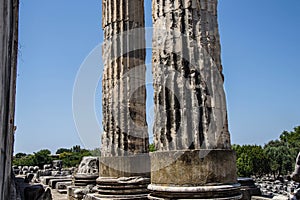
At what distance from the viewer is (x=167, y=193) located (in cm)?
450

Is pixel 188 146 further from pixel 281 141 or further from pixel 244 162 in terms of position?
pixel 281 141

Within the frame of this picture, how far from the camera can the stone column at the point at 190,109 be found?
175 inches

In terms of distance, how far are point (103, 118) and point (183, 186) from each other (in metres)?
5.24

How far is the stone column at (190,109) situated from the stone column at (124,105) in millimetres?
3701

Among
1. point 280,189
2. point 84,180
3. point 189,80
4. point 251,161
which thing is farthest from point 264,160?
point 189,80

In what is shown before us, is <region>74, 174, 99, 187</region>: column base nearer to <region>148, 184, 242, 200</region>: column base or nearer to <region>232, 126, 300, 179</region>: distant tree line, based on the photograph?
<region>148, 184, 242, 200</region>: column base

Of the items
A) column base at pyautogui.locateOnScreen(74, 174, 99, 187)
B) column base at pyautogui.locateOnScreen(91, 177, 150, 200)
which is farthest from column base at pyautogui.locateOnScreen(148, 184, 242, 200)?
column base at pyautogui.locateOnScreen(74, 174, 99, 187)

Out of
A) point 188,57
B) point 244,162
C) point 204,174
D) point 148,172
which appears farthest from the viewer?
point 244,162

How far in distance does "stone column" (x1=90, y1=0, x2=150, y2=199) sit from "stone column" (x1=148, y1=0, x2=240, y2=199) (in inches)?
146

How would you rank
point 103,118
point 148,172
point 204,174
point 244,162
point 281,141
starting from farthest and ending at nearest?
point 281,141, point 244,162, point 103,118, point 148,172, point 204,174

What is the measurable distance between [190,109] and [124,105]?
4.44 m

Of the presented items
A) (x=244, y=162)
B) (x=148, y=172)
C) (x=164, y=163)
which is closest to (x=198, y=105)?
(x=164, y=163)

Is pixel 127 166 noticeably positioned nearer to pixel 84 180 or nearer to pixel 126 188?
pixel 126 188

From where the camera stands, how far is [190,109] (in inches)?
185
